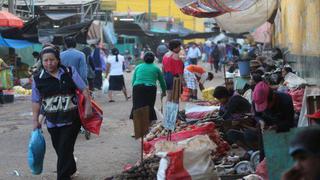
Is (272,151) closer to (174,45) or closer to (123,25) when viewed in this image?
(174,45)

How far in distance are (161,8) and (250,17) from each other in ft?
190

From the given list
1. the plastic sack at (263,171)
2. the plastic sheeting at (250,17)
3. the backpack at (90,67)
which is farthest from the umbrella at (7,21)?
the plastic sack at (263,171)

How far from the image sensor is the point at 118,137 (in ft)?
36.3

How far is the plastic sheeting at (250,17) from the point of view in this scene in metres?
14.6

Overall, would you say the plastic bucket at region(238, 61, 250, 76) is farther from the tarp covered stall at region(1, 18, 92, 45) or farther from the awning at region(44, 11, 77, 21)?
the awning at region(44, 11, 77, 21)

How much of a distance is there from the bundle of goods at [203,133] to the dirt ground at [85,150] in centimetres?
42

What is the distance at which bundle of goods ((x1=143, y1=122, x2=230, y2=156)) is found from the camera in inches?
332

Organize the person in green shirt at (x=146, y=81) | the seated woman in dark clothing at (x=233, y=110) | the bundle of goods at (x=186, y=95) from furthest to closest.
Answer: the bundle of goods at (x=186, y=95) → the person in green shirt at (x=146, y=81) → the seated woman in dark clothing at (x=233, y=110)

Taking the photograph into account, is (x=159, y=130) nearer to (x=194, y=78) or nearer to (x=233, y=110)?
(x=233, y=110)

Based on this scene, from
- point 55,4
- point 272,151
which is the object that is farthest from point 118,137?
point 55,4

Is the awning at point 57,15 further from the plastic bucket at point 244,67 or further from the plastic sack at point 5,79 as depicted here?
the plastic bucket at point 244,67

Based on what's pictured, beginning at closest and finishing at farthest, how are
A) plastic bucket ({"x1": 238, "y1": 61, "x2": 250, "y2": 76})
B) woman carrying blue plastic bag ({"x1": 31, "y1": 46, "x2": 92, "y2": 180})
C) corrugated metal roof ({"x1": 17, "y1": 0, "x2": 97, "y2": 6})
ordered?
woman carrying blue plastic bag ({"x1": 31, "y1": 46, "x2": 92, "y2": 180}), plastic bucket ({"x1": 238, "y1": 61, "x2": 250, "y2": 76}), corrugated metal roof ({"x1": 17, "y1": 0, "x2": 97, "y2": 6})

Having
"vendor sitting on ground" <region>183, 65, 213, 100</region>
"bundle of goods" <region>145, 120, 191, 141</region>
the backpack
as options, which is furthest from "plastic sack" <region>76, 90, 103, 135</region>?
the backpack

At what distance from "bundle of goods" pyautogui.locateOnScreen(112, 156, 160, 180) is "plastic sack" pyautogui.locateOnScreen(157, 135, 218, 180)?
2.16 feet
